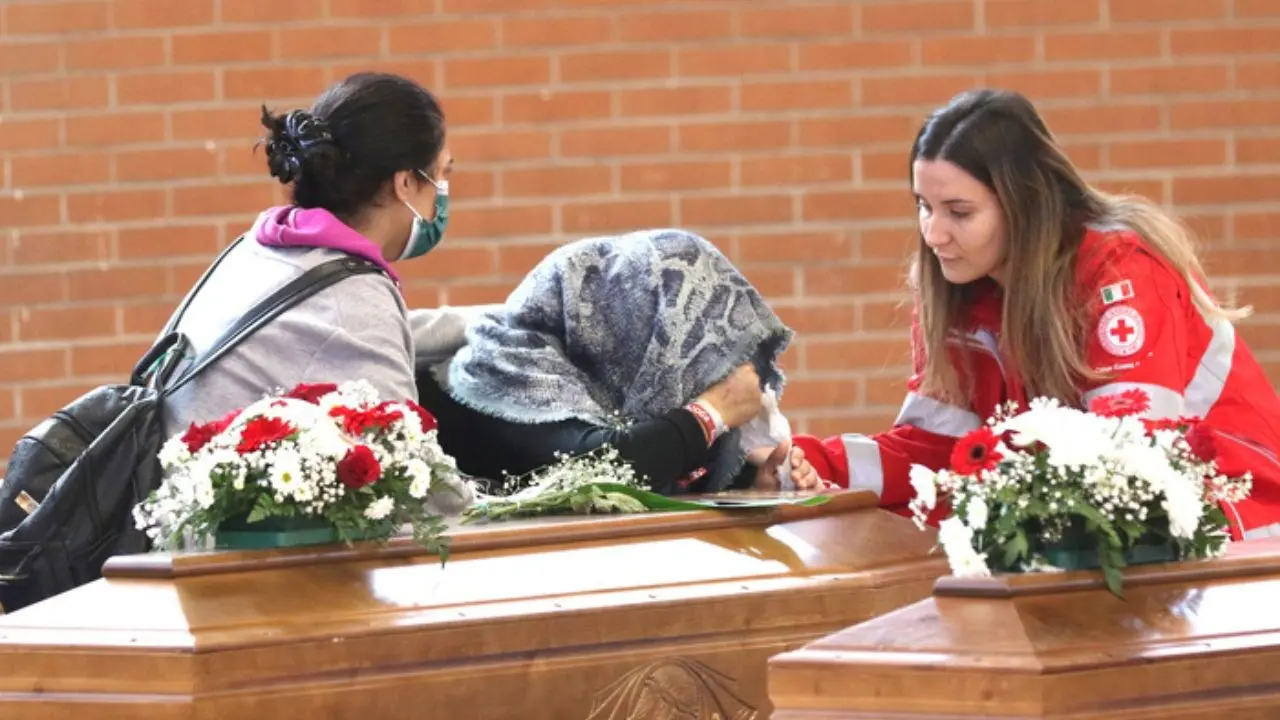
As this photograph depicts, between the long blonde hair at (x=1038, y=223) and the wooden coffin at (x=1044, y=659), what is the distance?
1.05 metres

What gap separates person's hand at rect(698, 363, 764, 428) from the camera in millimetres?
3918

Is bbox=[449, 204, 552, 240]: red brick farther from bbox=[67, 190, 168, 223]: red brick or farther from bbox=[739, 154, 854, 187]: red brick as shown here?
bbox=[67, 190, 168, 223]: red brick

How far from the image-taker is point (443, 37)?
5.57 meters

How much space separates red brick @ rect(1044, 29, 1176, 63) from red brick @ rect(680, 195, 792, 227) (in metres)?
0.83

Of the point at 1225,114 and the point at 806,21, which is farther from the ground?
the point at 806,21

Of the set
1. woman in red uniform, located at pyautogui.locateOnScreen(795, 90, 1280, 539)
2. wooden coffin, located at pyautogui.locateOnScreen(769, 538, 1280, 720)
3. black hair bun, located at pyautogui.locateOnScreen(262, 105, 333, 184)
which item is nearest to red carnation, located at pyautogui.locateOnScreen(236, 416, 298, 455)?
black hair bun, located at pyautogui.locateOnScreen(262, 105, 333, 184)

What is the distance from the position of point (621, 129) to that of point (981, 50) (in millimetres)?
988

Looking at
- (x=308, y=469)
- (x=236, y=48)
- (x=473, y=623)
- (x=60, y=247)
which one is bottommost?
(x=473, y=623)

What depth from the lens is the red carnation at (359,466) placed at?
317 centimetres

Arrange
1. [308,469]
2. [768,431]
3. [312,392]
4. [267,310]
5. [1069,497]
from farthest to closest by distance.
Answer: [768,431], [267,310], [312,392], [308,469], [1069,497]

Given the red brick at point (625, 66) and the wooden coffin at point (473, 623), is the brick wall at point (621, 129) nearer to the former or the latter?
the red brick at point (625, 66)

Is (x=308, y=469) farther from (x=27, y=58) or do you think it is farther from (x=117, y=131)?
(x=27, y=58)

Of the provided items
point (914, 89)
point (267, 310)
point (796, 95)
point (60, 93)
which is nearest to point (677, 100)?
point (796, 95)

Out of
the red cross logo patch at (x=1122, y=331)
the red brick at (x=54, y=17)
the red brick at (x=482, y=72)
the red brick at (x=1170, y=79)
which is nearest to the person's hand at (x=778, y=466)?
the red cross logo patch at (x=1122, y=331)
